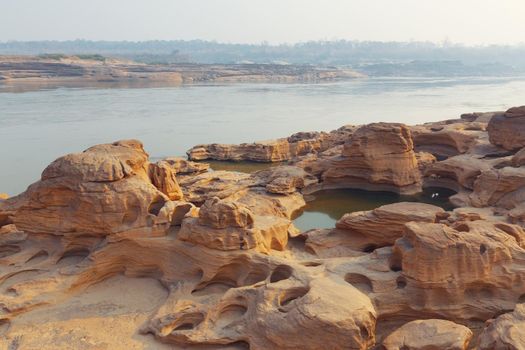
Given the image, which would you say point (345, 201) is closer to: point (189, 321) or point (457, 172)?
point (457, 172)

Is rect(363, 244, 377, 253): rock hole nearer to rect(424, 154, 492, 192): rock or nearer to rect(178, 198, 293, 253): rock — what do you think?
rect(178, 198, 293, 253): rock

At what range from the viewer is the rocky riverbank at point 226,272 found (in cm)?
736

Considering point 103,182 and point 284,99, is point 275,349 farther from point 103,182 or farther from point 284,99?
point 284,99

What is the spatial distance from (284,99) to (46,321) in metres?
53.3

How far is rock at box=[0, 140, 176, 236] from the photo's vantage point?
31.7 feet

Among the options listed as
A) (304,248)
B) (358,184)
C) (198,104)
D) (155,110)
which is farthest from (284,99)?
(304,248)

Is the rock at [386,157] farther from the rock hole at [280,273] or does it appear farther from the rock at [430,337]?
the rock at [430,337]

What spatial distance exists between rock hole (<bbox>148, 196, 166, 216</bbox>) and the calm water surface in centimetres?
1297

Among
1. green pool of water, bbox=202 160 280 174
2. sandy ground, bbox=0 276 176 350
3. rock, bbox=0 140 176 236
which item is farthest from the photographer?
green pool of water, bbox=202 160 280 174

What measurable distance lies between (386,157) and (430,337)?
12.4 metres

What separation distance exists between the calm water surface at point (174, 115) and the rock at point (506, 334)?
1962 centimetres

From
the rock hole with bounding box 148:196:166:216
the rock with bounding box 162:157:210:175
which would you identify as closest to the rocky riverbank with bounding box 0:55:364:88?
the rock with bounding box 162:157:210:175

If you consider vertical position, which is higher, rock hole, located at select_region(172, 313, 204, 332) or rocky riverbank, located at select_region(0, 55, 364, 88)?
rocky riverbank, located at select_region(0, 55, 364, 88)

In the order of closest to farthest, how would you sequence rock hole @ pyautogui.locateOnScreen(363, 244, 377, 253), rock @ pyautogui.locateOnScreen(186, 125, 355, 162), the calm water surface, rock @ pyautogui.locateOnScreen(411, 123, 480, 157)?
rock hole @ pyautogui.locateOnScreen(363, 244, 377, 253), rock @ pyautogui.locateOnScreen(411, 123, 480, 157), rock @ pyautogui.locateOnScreen(186, 125, 355, 162), the calm water surface
